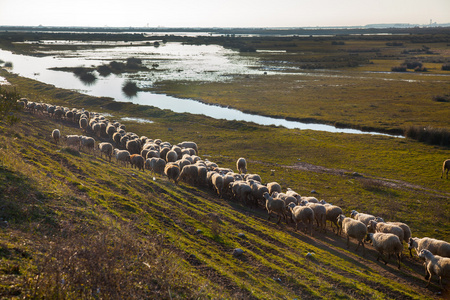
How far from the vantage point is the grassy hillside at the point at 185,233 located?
25.2 feet

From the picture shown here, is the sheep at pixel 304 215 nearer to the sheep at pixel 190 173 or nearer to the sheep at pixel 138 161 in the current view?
the sheep at pixel 190 173

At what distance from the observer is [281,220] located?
18797mm

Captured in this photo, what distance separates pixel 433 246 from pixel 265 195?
815cm

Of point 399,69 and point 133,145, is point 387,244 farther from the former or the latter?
point 399,69

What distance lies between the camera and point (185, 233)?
13125 millimetres

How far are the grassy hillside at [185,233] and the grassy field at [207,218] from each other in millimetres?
50

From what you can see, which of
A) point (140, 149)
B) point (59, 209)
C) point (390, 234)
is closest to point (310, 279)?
point (390, 234)

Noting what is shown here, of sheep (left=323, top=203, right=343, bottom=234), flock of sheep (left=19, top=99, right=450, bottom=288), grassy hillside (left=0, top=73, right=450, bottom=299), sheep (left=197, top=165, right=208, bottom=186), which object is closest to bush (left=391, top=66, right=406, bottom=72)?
grassy hillside (left=0, top=73, right=450, bottom=299)

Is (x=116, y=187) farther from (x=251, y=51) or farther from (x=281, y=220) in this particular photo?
(x=251, y=51)

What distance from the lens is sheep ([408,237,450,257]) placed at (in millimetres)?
13891

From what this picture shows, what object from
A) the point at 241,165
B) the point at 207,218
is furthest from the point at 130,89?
the point at 207,218

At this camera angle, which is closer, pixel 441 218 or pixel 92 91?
pixel 441 218

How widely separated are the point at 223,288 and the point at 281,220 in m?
9.84

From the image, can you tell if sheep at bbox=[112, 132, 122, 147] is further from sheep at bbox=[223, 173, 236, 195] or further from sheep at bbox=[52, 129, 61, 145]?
sheep at bbox=[223, 173, 236, 195]
